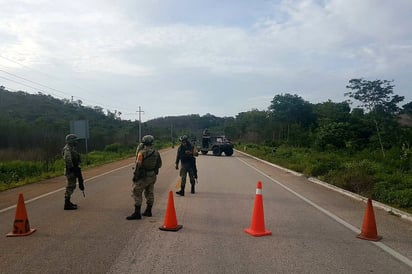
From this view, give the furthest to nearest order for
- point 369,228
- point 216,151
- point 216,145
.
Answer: point 216,145 < point 216,151 < point 369,228

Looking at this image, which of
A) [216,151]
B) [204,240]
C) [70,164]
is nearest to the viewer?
[204,240]

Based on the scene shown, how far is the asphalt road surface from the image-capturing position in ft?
18.7

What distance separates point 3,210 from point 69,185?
5.32ft

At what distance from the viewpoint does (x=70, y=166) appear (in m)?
10.4

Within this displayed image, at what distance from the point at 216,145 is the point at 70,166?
102 ft

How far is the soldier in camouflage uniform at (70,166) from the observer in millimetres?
10211

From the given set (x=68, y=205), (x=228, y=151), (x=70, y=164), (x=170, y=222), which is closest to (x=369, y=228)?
(x=170, y=222)

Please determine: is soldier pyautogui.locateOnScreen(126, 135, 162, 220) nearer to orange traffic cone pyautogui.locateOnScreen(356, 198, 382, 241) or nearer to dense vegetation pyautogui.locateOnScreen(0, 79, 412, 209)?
orange traffic cone pyautogui.locateOnScreen(356, 198, 382, 241)

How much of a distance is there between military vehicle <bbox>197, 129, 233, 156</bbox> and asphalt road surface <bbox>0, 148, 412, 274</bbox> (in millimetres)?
28971

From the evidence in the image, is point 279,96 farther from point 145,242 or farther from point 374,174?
point 145,242

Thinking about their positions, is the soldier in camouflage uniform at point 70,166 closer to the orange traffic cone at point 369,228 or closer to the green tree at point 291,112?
the orange traffic cone at point 369,228

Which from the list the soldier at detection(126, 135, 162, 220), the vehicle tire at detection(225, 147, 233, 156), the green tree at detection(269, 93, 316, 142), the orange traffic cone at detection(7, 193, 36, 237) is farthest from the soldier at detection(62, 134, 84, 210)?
the green tree at detection(269, 93, 316, 142)

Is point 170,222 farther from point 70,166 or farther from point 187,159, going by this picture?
point 187,159

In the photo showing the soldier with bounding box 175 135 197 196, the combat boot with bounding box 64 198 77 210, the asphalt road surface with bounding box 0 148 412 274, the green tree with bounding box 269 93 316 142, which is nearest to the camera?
the asphalt road surface with bounding box 0 148 412 274
